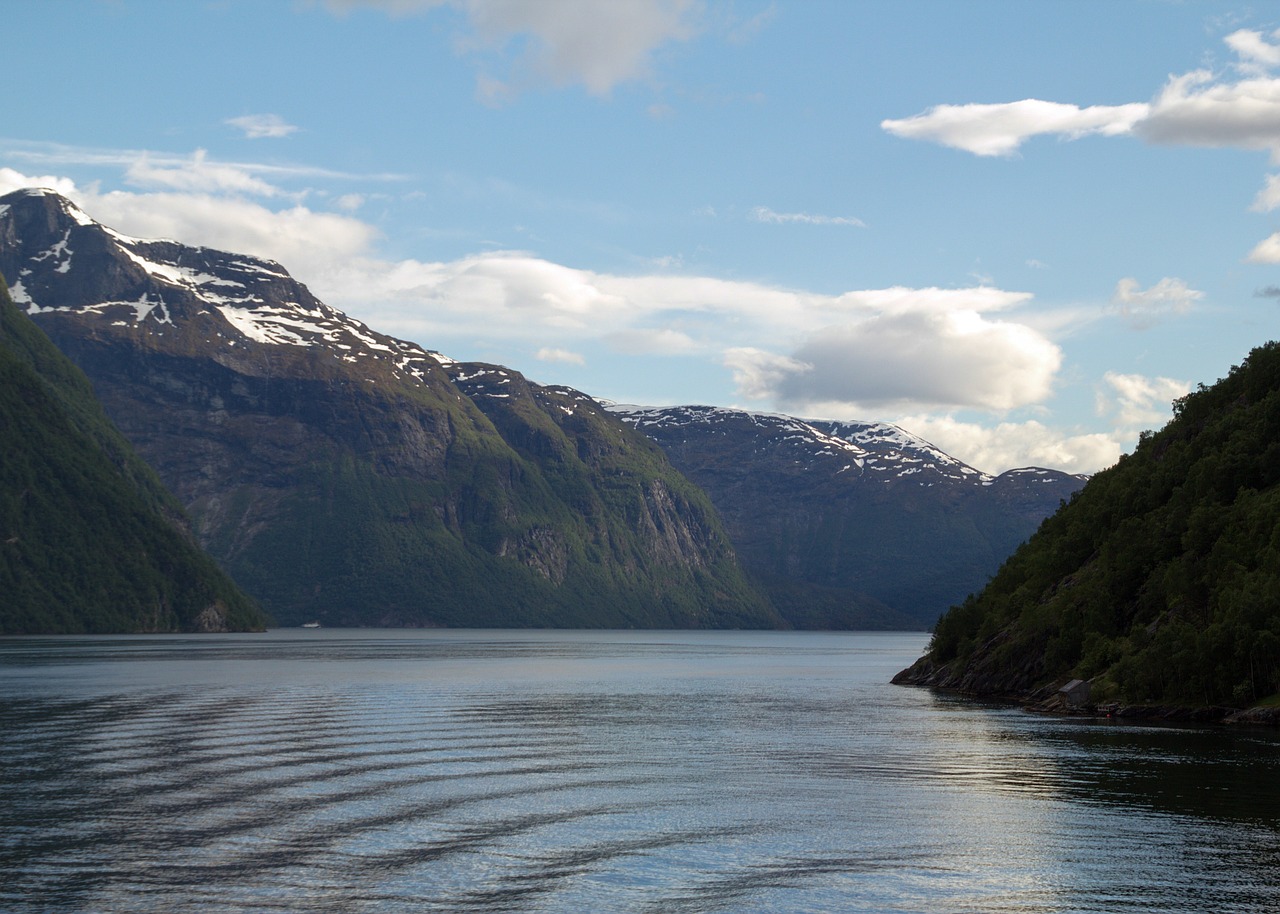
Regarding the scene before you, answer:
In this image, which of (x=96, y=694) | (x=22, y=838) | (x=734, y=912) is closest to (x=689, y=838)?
(x=734, y=912)

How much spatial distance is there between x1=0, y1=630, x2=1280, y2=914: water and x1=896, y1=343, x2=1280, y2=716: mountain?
356 inches

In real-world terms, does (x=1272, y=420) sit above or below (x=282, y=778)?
above

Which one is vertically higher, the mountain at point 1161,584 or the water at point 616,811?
the mountain at point 1161,584

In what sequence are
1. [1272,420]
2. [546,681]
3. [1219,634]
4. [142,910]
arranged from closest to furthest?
[142,910] < [1219,634] < [1272,420] < [546,681]

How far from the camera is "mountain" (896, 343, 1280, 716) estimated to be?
328ft

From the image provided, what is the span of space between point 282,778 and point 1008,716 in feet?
209

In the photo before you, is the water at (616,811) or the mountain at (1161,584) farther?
the mountain at (1161,584)

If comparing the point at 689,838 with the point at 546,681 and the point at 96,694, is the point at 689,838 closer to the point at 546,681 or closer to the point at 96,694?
the point at 96,694

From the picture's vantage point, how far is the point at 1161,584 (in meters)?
115

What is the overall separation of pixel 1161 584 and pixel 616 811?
2961 inches

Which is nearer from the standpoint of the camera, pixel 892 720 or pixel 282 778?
A: pixel 282 778

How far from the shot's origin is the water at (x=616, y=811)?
40.5m

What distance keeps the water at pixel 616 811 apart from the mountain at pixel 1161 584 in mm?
9040

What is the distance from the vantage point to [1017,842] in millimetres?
49000
